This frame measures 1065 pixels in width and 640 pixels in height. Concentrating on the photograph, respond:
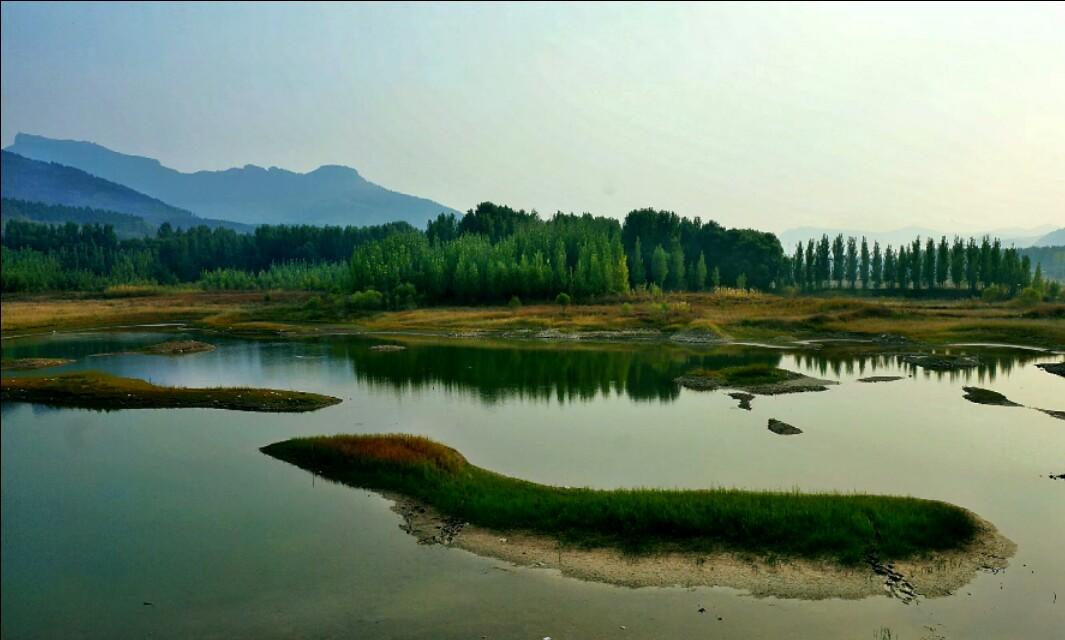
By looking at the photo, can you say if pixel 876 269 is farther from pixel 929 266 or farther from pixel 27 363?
pixel 27 363

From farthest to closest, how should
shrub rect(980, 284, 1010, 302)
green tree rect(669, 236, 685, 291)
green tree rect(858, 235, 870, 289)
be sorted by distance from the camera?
1. green tree rect(858, 235, 870, 289)
2. green tree rect(669, 236, 685, 291)
3. shrub rect(980, 284, 1010, 302)

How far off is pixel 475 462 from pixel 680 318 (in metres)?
69.7

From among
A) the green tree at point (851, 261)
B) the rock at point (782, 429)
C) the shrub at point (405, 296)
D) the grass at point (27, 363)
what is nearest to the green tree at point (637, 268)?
the green tree at point (851, 261)

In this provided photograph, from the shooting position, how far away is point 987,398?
161 feet

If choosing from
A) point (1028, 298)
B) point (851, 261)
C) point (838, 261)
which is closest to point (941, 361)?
point (1028, 298)

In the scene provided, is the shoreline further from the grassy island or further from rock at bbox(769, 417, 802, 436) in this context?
the grassy island

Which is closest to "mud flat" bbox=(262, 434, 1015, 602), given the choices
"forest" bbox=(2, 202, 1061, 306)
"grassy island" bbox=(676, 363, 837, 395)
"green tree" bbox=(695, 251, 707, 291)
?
"grassy island" bbox=(676, 363, 837, 395)

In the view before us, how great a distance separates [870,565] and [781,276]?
156 metres

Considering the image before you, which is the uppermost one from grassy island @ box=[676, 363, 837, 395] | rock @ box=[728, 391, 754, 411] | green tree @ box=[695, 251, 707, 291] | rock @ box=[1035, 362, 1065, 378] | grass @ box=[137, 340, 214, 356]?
green tree @ box=[695, 251, 707, 291]

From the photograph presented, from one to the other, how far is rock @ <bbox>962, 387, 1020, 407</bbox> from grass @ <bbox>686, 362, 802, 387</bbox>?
11.9 m

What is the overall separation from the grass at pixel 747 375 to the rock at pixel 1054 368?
2281 centimetres

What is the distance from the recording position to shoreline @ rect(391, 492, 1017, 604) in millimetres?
21125

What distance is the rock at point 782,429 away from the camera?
39656 mm

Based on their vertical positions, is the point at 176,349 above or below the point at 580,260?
below
